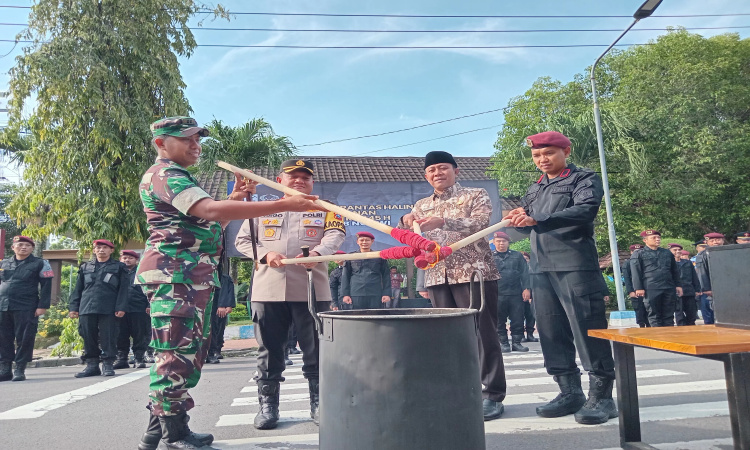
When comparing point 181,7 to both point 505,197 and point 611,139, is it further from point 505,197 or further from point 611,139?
point 611,139

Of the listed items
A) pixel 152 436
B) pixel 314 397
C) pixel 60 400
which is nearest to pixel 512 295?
pixel 314 397

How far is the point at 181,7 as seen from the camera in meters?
11.2

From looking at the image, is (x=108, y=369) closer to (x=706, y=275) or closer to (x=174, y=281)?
(x=174, y=281)

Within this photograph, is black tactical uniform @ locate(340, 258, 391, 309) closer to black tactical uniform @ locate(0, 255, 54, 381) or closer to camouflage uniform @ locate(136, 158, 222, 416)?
black tactical uniform @ locate(0, 255, 54, 381)

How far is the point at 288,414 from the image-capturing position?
4266 millimetres

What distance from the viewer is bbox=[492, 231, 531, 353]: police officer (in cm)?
941

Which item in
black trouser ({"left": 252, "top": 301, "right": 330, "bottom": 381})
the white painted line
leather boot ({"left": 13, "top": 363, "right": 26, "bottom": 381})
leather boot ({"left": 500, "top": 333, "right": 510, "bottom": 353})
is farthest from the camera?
leather boot ({"left": 500, "top": 333, "right": 510, "bottom": 353})

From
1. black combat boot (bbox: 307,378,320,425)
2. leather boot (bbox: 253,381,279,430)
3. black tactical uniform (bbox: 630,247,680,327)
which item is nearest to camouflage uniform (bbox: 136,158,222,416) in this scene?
leather boot (bbox: 253,381,279,430)

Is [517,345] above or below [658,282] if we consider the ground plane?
below

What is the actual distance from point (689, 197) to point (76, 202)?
69.2 feet

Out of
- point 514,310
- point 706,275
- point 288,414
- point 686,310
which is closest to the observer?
point 288,414

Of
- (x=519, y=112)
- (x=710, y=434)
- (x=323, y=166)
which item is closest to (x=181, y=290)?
(x=710, y=434)

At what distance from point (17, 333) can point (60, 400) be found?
3.04 m

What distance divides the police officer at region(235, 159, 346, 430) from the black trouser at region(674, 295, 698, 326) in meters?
8.89
